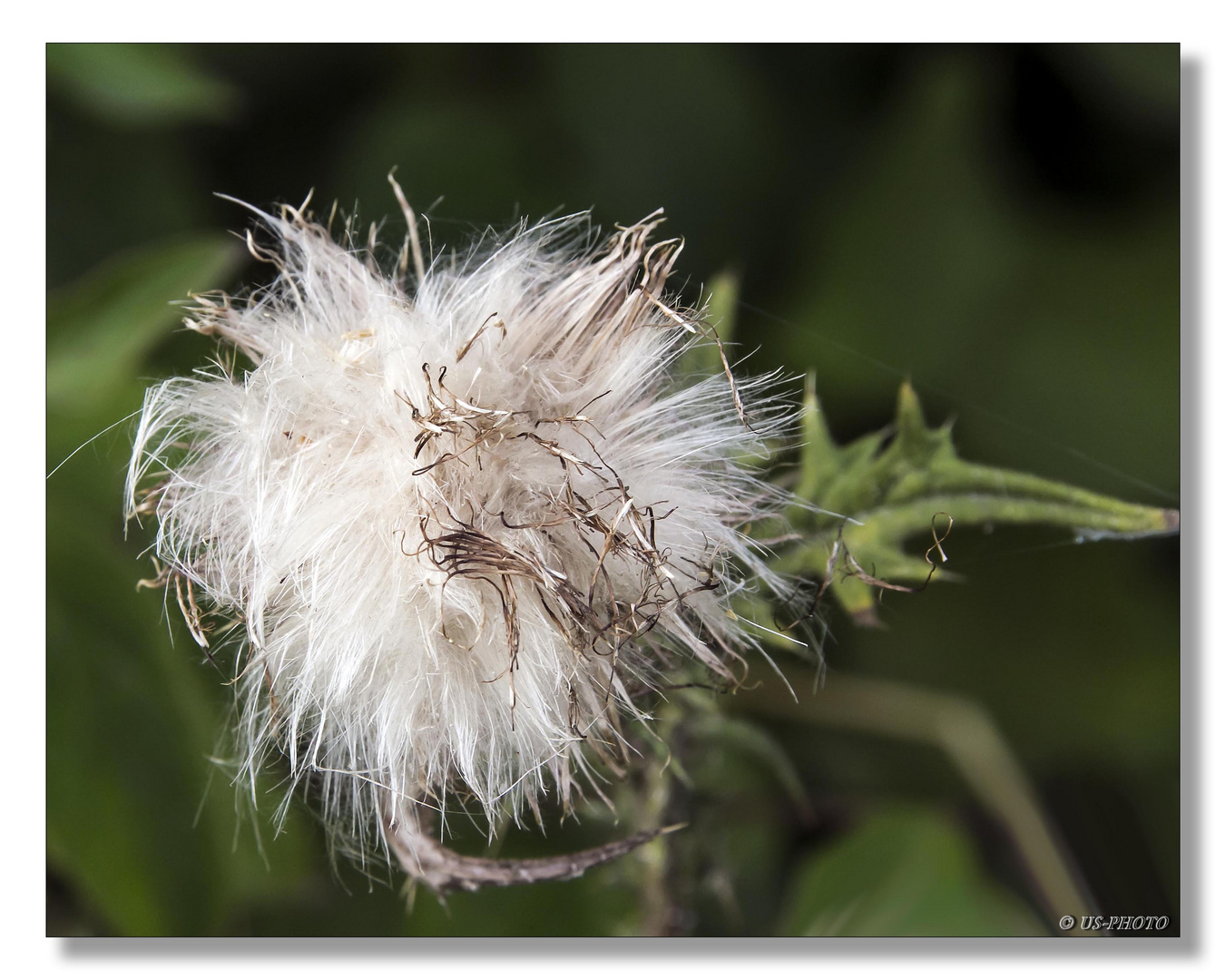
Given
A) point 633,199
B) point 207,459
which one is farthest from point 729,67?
point 207,459

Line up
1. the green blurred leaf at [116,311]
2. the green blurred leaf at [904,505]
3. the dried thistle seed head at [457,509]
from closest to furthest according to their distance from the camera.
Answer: the dried thistle seed head at [457,509] → the green blurred leaf at [904,505] → the green blurred leaf at [116,311]

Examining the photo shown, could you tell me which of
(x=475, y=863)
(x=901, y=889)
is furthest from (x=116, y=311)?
(x=901, y=889)

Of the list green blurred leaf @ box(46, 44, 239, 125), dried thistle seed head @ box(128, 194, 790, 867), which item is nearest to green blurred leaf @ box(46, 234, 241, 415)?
green blurred leaf @ box(46, 44, 239, 125)

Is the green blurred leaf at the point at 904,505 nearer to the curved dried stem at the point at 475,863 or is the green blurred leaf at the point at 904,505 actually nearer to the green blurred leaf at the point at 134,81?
the curved dried stem at the point at 475,863

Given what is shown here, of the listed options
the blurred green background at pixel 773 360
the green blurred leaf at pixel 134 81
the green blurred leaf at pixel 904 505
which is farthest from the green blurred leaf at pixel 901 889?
the green blurred leaf at pixel 134 81

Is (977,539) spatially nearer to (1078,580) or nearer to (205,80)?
(1078,580)

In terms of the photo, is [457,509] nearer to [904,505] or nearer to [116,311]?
[904,505]

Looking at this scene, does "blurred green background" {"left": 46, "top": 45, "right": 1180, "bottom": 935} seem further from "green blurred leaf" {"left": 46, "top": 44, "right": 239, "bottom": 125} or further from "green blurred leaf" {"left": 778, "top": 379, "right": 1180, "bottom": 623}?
"green blurred leaf" {"left": 778, "top": 379, "right": 1180, "bottom": 623}
